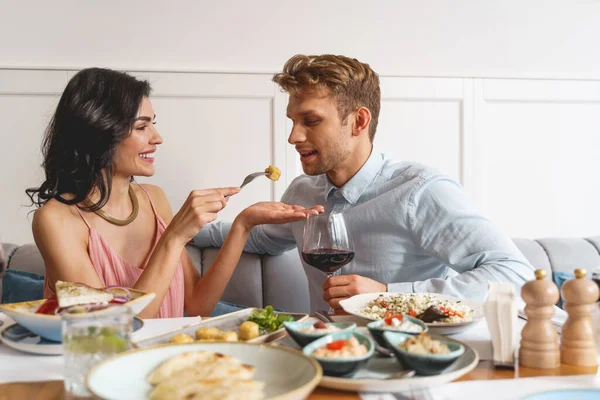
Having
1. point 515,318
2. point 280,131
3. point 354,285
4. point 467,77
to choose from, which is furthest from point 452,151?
point 515,318

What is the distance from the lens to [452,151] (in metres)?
2.90

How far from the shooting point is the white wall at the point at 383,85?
8.57 feet

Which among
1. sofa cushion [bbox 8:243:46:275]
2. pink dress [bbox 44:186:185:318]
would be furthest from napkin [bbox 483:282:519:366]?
sofa cushion [bbox 8:243:46:275]

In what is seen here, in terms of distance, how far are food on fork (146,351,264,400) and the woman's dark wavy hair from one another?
1.26 meters

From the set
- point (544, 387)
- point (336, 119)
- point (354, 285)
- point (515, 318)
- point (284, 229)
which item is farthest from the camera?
point (284, 229)

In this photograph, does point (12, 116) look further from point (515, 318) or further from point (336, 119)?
point (515, 318)

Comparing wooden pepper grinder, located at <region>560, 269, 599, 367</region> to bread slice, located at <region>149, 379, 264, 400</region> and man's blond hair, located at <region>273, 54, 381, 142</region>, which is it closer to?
bread slice, located at <region>149, 379, 264, 400</region>

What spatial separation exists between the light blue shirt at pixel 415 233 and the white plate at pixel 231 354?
0.84 meters

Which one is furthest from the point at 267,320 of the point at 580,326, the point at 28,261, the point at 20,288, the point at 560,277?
the point at 560,277

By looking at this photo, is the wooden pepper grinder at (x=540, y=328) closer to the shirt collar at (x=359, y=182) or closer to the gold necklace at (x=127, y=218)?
the shirt collar at (x=359, y=182)

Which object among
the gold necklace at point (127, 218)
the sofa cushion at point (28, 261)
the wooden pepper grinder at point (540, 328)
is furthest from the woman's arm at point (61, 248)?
the wooden pepper grinder at point (540, 328)

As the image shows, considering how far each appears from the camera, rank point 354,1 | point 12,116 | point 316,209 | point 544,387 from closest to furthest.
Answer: point 544,387 → point 316,209 → point 12,116 → point 354,1

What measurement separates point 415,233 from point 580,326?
3.19 feet

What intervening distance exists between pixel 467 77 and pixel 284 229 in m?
1.20
